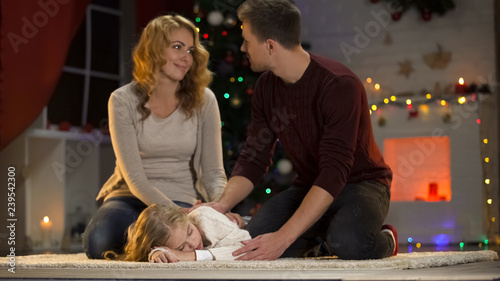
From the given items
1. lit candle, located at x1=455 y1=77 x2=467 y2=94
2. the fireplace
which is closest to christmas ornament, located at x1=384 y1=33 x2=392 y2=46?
the fireplace

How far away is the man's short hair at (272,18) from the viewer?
2465mm

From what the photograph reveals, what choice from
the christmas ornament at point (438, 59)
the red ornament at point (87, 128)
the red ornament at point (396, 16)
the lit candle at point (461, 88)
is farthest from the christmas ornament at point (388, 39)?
the red ornament at point (87, 128)

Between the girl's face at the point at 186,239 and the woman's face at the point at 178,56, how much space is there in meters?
0.75

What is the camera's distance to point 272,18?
8.09ft

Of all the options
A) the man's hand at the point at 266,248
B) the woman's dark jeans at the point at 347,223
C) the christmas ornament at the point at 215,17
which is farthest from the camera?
the christmas ornament at the point at 215,17

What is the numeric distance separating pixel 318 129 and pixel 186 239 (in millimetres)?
596

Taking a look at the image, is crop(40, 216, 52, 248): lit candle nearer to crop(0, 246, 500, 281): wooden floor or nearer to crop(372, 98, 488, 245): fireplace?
crop(372, 98, 488, 245): fireplace

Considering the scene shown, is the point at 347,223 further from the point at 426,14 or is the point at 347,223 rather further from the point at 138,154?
the point at 426,14

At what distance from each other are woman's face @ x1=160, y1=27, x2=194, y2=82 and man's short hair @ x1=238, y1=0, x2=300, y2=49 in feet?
1.65

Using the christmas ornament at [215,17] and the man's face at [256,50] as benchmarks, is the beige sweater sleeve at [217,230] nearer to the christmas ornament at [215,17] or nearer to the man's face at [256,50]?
the man's face at [256,50]

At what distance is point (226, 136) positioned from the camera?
5.04 m

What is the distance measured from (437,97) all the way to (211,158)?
9.88 ft

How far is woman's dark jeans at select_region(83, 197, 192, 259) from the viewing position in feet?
9.10

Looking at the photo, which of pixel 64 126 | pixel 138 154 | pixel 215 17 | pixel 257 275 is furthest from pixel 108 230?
pixel 64 126
